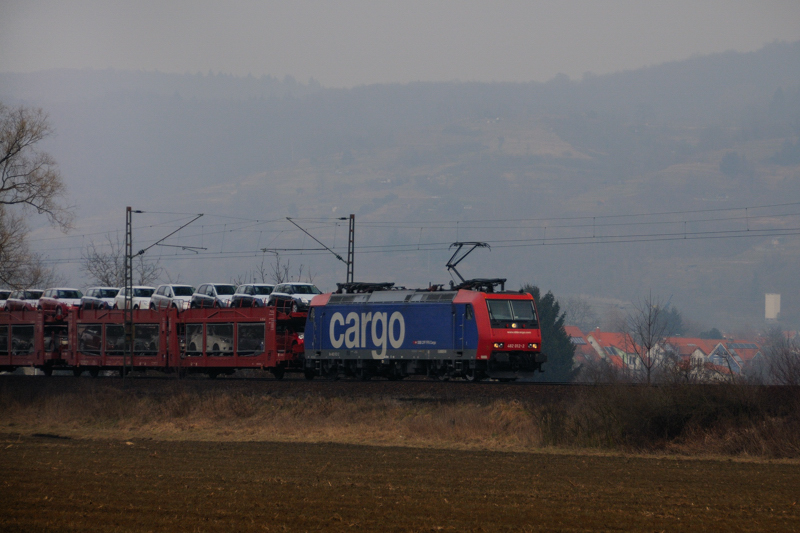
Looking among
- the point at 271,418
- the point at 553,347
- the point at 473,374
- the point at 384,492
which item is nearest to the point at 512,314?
the point at 473,374

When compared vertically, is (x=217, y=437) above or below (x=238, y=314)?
below

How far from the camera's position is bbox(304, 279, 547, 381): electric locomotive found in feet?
121

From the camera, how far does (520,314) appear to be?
37.6m

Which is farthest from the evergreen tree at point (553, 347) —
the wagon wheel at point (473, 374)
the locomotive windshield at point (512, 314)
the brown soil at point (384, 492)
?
the brown soil at point (384, 492)

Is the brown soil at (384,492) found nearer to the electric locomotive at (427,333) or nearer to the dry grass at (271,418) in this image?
the dry grass at (271,418)

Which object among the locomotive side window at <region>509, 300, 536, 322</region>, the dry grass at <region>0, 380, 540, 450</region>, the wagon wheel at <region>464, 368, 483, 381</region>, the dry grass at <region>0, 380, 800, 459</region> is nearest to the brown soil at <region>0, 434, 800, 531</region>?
→ the dry grass at <region>0, 380, 800, 459</region>

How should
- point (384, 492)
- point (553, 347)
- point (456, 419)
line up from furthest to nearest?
point (553, 347)
point (456, 419)
point (384, 492)

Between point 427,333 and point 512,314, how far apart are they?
11.3 ft

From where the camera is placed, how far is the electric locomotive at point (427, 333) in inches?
1453

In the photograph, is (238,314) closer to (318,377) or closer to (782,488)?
(318,377)

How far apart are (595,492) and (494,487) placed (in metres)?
2.04

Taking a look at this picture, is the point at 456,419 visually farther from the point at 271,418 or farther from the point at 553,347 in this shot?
the point at 553,347

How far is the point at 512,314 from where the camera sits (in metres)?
37.4

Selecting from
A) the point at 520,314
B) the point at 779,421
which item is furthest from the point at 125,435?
the point at 779,421
